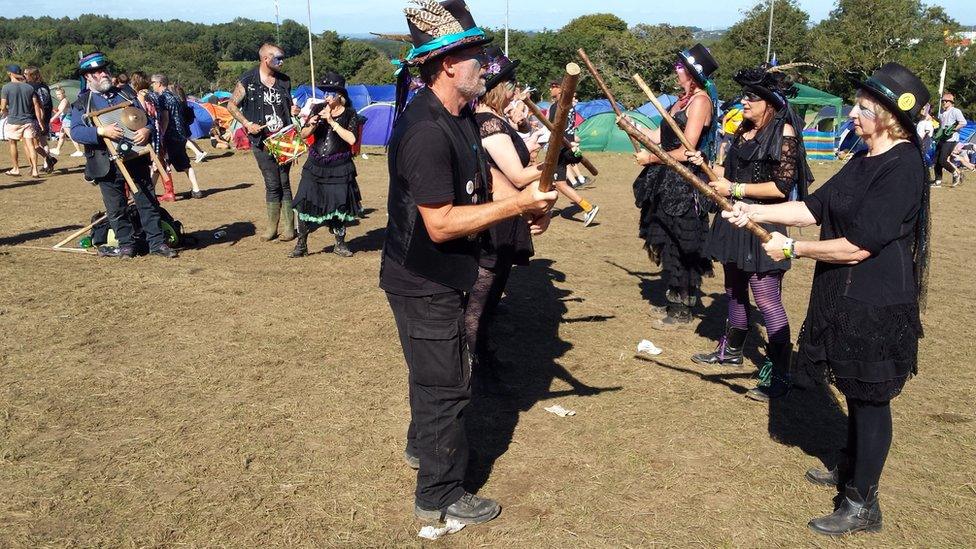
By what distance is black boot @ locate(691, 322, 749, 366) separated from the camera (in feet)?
18.7

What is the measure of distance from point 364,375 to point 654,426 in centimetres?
212

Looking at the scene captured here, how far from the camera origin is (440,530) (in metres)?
3.68

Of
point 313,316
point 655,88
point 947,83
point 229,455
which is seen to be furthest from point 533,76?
point 229,455

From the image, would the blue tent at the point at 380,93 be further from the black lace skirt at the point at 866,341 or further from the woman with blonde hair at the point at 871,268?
the black lace skirt at the point at 866,341

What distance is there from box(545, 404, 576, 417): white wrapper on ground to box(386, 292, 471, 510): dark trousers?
4.49ft

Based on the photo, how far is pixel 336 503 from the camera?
393cm

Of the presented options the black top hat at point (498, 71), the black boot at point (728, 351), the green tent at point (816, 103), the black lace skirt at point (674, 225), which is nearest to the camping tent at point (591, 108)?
the green tent at point (816, 103)

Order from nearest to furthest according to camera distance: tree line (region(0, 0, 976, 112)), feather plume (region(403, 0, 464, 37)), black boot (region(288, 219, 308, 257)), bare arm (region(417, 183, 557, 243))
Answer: bare arm (region(417, 183, 557, 243)) → feather plume (region(403, 0, 464, 37)) → black boot (region(288, 219, 308, 257)) → tree line (region(0, 0, 976, 112))

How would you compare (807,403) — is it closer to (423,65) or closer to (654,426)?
(654,426)

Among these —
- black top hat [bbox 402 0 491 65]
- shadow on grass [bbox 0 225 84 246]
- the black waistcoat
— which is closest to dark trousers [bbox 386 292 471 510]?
the black waistcoat

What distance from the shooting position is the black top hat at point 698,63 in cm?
591

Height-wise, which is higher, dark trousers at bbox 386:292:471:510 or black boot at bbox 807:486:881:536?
dark trousers at bbox 386:292:471:510

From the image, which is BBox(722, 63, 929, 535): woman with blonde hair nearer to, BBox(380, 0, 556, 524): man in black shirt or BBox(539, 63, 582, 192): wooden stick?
BBox(539, 63, 582, 192): wooden stick

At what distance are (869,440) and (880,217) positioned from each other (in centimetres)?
105
